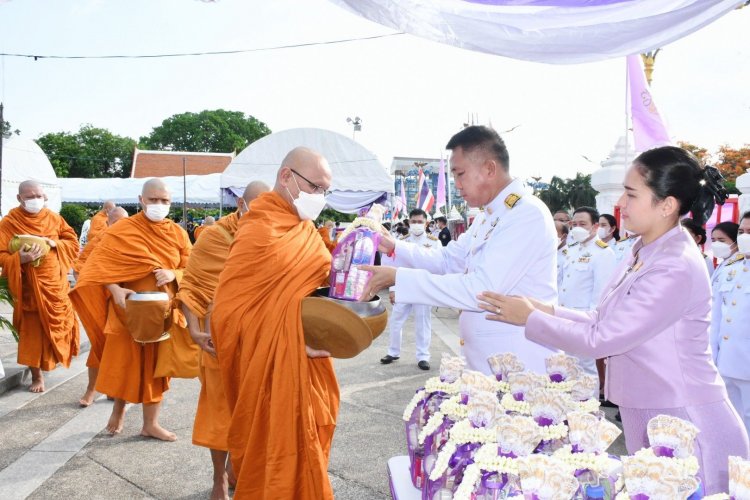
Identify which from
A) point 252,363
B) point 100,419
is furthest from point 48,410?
point 252,363

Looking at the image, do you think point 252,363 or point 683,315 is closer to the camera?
point 683,315

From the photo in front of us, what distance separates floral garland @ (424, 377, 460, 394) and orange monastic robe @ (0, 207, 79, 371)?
219 inches

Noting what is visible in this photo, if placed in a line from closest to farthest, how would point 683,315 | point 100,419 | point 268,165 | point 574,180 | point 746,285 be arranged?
point 683,315 < point 746,285 < point 100,419 < point 268,165 < point 574,180

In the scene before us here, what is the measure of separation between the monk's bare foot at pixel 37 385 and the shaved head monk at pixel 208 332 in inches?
134

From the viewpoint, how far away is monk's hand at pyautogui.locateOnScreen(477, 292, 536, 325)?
2.03 m

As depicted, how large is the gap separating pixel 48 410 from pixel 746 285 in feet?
20.3

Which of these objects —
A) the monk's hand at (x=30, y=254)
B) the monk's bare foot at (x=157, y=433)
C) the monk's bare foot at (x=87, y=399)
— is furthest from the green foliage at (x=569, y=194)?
the monk's bare foot at (x=157, y=433)

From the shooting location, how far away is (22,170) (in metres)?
18.5

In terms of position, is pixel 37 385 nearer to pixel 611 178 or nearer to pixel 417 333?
pixel 417 333

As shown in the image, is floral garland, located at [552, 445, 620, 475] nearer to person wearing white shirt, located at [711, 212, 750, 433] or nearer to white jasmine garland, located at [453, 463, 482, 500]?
white jasmine garland, located at [453, 463, 482, 500]

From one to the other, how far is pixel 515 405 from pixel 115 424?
4.09 meters

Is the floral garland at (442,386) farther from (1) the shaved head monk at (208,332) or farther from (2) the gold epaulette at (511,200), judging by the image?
(1) the shaved head monk at (208,332)

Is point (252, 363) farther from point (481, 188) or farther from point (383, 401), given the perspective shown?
point (383, 401)

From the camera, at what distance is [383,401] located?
5723mm
